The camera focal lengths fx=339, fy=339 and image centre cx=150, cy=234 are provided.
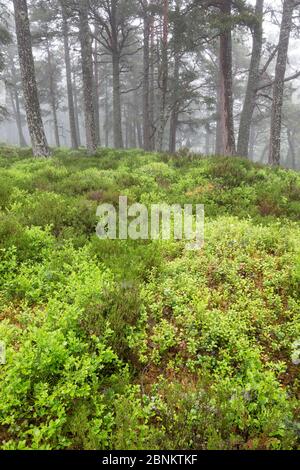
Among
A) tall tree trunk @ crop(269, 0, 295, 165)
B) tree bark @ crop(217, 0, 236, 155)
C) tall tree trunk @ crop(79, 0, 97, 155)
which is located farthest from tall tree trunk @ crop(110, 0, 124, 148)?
tall tree trunk @ crop(269, 0, 295, 165)

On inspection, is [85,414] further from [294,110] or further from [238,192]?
[294,110]

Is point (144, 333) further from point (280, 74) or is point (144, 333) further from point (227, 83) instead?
point (280, 74)

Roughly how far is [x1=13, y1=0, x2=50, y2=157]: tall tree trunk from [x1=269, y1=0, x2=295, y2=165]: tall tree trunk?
969 cm

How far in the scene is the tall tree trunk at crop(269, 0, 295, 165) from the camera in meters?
13.6

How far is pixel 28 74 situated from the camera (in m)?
12.6

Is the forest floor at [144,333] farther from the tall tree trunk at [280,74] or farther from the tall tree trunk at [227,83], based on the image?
the tall tree trunk at [280,74]

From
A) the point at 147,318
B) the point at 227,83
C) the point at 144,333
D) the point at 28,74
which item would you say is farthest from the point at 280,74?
the point at 144,333

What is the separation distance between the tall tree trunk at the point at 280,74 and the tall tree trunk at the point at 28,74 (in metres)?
9.69

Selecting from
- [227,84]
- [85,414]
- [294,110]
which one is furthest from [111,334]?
[294,110]

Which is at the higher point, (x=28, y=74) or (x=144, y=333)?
(x=28, y=74)

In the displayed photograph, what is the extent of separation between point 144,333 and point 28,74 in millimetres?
11699

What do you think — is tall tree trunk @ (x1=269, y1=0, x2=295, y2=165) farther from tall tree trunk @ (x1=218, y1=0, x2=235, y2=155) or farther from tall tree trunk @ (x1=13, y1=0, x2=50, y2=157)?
tall tree trunk @ (x1=13, y1=0, x2=50, y2=157)

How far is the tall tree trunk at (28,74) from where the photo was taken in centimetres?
1219

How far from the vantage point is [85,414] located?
3.38 m
